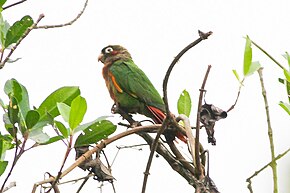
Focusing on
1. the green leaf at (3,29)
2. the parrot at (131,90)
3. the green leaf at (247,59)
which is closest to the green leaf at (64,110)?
the green leaf at (3,29)

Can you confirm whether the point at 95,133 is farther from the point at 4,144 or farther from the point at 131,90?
the point at 131,90

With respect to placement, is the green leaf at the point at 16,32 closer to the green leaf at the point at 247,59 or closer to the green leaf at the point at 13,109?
the green leaf at the point at 13,109

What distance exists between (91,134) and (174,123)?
10 centimetres

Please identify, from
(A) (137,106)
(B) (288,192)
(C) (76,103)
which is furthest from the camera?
(B) (288,192)

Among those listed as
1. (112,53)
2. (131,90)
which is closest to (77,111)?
Result: (131,90)

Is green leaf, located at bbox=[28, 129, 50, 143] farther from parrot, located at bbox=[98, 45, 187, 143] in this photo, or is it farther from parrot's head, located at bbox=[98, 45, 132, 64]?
parrot's head, located at bbox=[98, 45, 132, 64]

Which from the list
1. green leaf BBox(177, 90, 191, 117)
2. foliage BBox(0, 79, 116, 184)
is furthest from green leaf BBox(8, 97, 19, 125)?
green leaf BBox(177, 90, 191, 117)

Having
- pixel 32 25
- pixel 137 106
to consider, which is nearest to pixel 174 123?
pixel 32 25

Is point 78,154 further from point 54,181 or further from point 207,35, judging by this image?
point 207,35

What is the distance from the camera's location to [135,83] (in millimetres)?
1468

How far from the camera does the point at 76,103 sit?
645 mm

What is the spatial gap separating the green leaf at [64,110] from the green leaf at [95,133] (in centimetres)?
3

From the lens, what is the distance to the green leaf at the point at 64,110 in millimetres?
637

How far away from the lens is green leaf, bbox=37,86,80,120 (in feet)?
2.15
